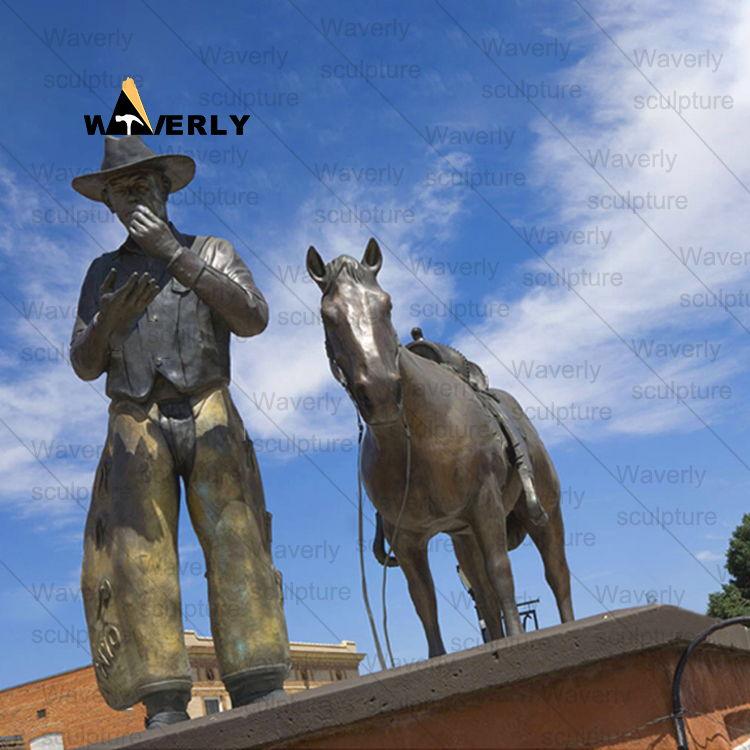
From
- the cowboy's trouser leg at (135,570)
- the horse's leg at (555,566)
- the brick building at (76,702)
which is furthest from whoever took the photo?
the brick building at (76,702)

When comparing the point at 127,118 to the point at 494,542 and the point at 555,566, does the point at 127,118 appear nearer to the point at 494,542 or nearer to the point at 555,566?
the point at 494,542

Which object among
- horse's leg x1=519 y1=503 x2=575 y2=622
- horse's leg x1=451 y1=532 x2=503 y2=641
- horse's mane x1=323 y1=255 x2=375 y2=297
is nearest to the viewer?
horse's mane x1=323 y1=255 x2=375 y2=297

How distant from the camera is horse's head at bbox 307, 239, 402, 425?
4574 mm

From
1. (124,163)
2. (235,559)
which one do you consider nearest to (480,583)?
(235,559)

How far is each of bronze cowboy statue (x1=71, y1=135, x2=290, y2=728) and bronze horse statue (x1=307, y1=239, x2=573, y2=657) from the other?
619mm

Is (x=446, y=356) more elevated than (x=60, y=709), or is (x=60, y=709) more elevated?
(x=60, y=709)

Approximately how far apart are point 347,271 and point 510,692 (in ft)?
7.95

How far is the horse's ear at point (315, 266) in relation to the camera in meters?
4.98

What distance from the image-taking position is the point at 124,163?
5.13 m

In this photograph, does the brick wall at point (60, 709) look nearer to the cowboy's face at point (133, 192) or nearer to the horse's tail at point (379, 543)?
the horse's tail at point (379, 543)

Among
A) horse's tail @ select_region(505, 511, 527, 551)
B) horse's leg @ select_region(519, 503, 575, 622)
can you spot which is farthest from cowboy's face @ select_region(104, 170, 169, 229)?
horse's leg @ select_region(519, 503, 575, 622)

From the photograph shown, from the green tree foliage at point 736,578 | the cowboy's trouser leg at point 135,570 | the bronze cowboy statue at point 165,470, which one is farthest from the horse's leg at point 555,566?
the green tree foliage at point 736,578

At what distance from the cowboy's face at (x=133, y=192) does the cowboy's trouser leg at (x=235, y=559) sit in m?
1.13

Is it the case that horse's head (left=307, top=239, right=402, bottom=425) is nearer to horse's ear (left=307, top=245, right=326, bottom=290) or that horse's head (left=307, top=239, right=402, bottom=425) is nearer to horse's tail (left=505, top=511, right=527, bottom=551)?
horse's ear (left=307, top=245, right=326, bottom=290)
